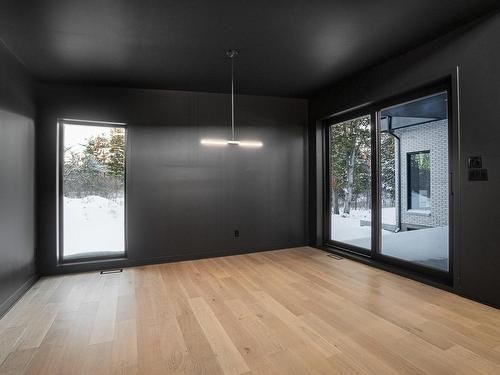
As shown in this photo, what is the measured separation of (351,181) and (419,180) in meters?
Answer: 1.21

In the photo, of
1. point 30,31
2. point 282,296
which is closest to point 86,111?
point 30,31

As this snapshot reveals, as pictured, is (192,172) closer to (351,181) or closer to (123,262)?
(123,262)

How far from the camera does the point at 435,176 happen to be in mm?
3471

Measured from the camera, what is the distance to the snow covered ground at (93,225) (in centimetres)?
423

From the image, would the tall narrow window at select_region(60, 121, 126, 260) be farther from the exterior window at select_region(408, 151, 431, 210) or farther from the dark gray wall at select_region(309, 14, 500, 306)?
the dark gray wall at select_region(309, 14, 500, 306)

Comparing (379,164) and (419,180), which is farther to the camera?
(379,164)

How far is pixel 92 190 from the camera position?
4336mm

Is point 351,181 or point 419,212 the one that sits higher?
point 351,181

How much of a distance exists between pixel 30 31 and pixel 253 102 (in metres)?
Result: 3.23

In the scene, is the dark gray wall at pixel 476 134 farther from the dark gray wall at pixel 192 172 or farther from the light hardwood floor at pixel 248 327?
the dark gray wall at pixel 192 172

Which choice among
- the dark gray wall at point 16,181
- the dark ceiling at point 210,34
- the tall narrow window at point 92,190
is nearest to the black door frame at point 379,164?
the dark ceiling at point 210,34

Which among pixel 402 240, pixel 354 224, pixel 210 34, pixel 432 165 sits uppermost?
pixel 210 34

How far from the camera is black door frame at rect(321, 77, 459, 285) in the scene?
3.06 meters

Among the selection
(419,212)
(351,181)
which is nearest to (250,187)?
(351,181)
